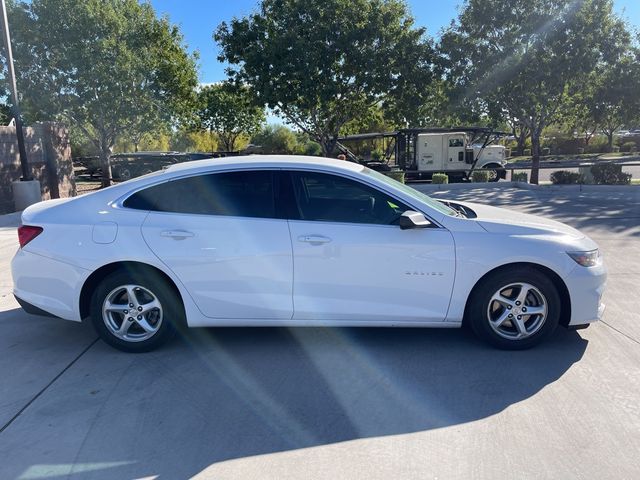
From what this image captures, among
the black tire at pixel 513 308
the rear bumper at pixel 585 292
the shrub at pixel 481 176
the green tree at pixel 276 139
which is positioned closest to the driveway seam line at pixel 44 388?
the black tire at pixel 513 308

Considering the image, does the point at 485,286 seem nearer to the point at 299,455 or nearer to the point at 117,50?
the point at 299,455

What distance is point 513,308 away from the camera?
4.24 metres

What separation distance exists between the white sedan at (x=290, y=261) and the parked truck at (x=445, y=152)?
18.9 meters

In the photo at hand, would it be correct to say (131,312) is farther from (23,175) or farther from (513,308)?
(23,175)

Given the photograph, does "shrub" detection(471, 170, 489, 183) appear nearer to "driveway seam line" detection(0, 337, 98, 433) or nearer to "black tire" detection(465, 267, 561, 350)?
"black tire" detection(465, 267, 561, 350)

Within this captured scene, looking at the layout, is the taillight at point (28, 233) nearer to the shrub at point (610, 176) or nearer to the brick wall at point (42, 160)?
the brick wall at point (42, 160)

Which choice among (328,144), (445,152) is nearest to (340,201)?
(328,144)

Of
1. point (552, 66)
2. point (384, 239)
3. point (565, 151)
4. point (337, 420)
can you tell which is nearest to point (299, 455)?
point (337, 420)

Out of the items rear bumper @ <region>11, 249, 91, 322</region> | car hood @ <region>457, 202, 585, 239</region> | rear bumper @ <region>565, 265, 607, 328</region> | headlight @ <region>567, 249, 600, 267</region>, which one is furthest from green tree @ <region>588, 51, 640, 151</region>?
rear bumper @ <region>11, 249, 91, 322</region>

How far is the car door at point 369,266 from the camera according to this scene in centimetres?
412

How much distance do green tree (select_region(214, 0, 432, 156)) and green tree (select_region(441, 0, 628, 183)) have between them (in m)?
1.69

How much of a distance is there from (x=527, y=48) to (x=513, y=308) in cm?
1551

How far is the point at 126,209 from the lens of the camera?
4289 millimetres

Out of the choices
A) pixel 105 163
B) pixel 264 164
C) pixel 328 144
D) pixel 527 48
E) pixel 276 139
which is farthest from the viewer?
pixel 276 139
